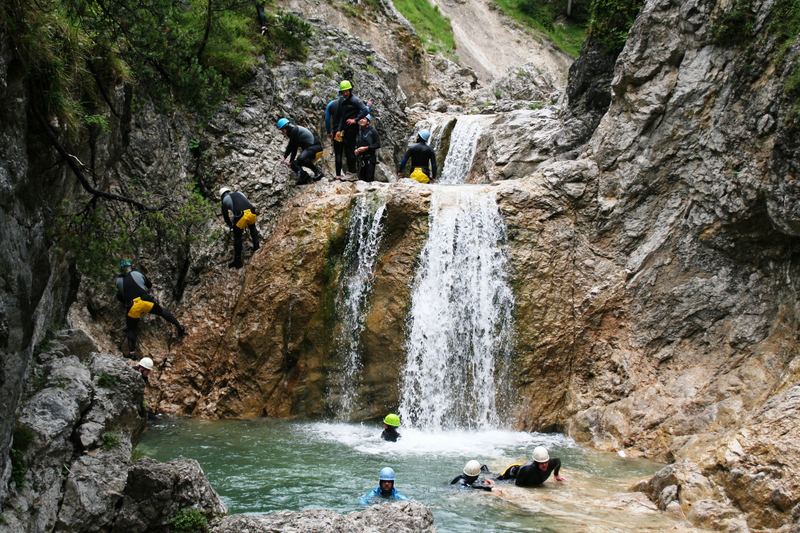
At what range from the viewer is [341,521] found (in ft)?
21.1

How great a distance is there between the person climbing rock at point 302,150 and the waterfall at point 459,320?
314cm

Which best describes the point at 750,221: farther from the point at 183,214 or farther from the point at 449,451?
the point at 183,214

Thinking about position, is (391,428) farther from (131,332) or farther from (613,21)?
(613,21)

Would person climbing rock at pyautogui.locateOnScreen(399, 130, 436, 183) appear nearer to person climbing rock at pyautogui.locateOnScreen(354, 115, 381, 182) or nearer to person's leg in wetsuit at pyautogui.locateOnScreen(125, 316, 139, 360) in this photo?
person climbing rock at pyautogui.locateOnScreen(354, 115, 381, 182)

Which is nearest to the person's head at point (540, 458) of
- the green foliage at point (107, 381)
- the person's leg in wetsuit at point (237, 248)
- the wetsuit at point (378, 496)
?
the wetsuit at point (378, 496)

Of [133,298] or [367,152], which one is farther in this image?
[367,152]

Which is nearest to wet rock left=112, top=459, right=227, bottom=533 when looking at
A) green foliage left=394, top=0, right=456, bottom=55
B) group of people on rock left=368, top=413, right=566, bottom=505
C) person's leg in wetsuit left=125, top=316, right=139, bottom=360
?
group of people on rock left=368, top=413, right=566, bottom=505

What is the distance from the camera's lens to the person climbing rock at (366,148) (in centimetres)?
1731

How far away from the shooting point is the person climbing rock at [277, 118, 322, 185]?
653 inches

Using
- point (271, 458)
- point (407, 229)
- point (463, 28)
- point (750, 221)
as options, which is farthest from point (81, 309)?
point (463, 28)

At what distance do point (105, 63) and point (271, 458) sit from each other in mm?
6048

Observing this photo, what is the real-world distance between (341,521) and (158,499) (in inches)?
76.0

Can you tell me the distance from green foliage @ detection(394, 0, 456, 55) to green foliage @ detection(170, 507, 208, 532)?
2814 cm

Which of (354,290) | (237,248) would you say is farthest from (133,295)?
(354,290)
